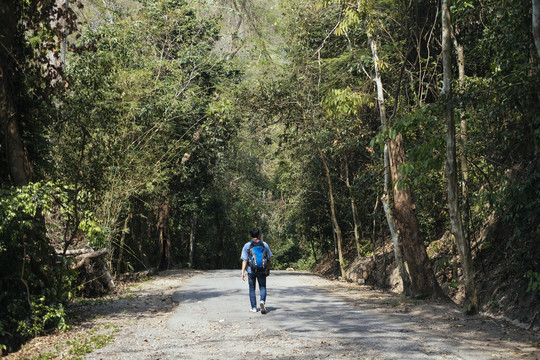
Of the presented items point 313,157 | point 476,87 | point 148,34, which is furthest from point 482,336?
point 148,34

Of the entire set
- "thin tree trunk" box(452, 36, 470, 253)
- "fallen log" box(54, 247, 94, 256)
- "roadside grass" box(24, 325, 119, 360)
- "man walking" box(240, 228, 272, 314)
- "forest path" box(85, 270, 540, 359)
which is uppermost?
"thin tree trunk" box(452, 36, 470, 253)

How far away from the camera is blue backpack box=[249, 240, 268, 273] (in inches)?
435

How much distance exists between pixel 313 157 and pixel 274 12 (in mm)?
6801

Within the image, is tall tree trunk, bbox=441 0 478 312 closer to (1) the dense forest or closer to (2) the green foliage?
(1) the dense forest

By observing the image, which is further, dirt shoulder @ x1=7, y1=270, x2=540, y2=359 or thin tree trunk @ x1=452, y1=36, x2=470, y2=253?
thin tree trunk @ x1=452, y1=36, x2=470, y2=253

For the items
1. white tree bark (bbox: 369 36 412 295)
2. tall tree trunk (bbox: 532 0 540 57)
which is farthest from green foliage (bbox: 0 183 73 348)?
white tree bark (bbox: 369 36 412 295)

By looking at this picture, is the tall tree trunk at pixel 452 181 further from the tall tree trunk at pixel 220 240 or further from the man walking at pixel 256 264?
the tall tree trunk at pixel 220 240

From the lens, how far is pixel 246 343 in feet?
25.5

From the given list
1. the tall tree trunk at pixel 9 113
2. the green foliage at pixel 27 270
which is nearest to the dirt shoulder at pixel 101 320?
the green foliage at pixel 27 270

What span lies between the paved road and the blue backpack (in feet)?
3.19

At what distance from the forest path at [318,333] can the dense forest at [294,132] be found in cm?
123

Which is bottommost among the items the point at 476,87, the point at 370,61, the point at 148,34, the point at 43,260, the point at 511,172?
the point at 43,260

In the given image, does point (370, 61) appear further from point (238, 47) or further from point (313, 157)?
point (238, 47)

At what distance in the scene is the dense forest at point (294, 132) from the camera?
9.45m
